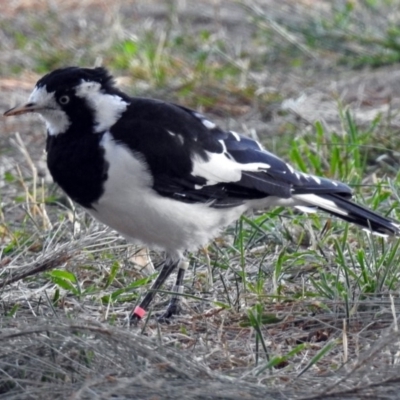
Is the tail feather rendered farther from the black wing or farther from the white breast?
the white breast

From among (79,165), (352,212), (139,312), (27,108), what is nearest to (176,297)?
(139,312)

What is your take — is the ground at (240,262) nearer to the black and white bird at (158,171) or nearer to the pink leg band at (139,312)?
the pink leg band at (139,312)

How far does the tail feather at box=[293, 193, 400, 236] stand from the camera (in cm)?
388

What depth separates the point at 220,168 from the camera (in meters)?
3.83

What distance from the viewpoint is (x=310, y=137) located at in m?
5.54

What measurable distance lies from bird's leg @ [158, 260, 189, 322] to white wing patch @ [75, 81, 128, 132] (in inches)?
22.3

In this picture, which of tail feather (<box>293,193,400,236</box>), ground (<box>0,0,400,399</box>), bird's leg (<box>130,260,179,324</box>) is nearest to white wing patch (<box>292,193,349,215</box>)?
tail feather (<box>293,193,400,236</box>)

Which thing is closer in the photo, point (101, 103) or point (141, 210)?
point (141, 210)

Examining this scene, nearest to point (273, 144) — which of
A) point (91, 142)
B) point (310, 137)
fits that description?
point (310, 137)

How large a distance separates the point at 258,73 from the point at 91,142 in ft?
13.7

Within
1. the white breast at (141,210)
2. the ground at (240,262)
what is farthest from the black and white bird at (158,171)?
the ground at (240,262)

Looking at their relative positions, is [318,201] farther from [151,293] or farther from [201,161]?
[151,293]

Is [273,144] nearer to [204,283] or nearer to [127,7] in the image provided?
[204,283]

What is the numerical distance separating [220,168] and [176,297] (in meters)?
0.47
